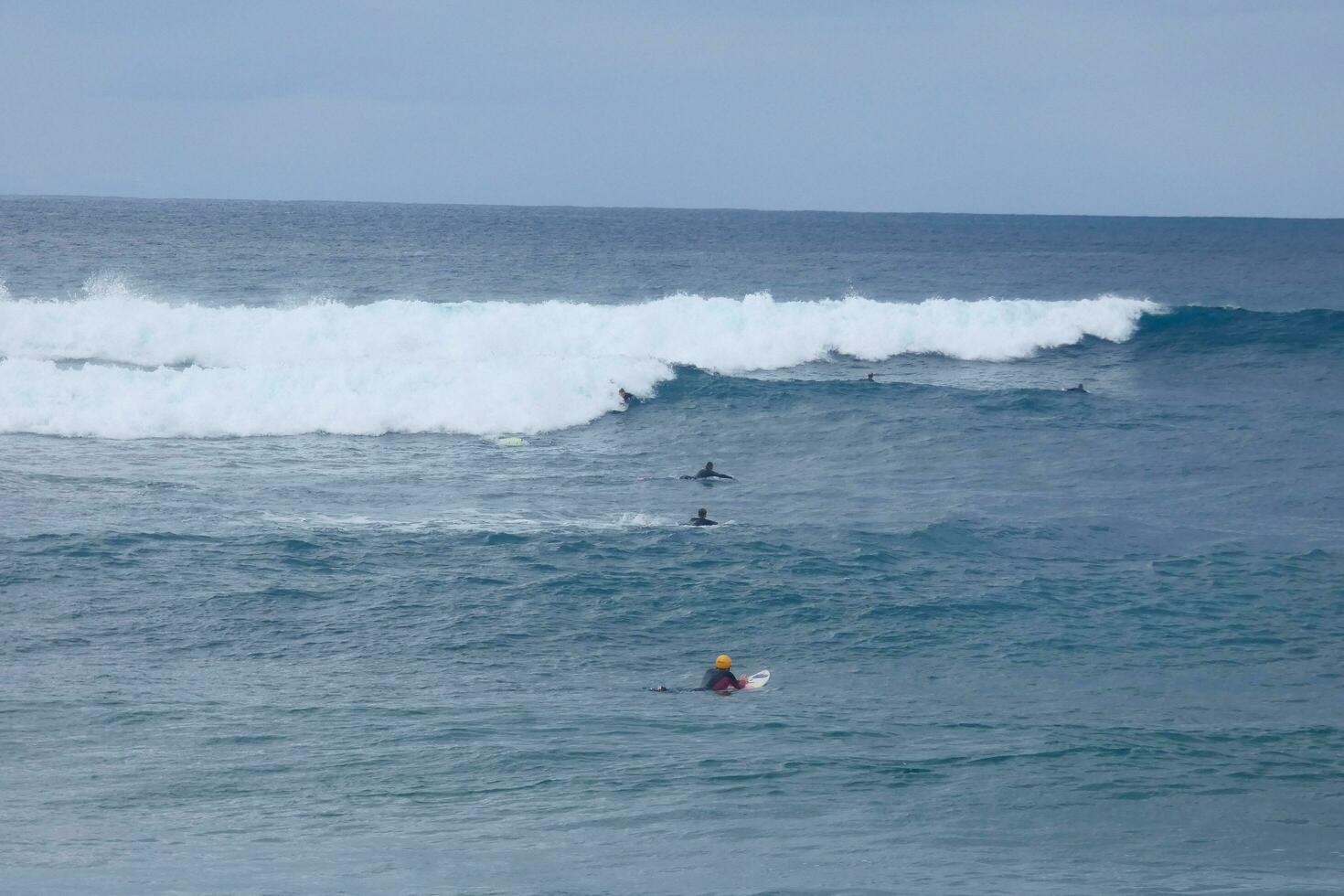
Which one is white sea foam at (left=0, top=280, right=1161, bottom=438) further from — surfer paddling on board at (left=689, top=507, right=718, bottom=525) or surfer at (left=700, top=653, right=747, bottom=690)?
surfer at (left=700, top=653, right=747, bottom=690)

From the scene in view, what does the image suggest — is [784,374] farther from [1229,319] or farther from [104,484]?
[104,484]

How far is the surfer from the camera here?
1656 centimetres

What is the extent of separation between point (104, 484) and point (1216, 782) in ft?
67.1

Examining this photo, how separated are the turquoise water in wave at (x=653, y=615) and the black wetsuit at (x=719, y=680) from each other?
18 centimetres

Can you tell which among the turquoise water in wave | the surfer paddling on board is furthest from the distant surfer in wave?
the surfer paddling on board

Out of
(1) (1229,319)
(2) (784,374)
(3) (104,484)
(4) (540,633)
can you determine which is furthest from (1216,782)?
(1) (1229,319)

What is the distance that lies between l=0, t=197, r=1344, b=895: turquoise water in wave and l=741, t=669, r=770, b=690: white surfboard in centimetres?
24

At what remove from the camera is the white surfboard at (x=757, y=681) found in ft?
55.6

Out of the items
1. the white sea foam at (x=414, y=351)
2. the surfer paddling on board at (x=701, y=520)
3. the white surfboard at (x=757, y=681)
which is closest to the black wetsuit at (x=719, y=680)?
the white surfboard at (x=757, y=681)

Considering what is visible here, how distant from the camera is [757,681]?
17078 millimetres

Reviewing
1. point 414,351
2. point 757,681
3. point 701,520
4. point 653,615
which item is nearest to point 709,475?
point 701,520

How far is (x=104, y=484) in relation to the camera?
26.1m

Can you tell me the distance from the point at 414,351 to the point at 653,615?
1055 inches

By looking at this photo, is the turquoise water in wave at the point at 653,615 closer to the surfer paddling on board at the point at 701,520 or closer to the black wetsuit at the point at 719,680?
the black wetsuit at the point at 719,680
